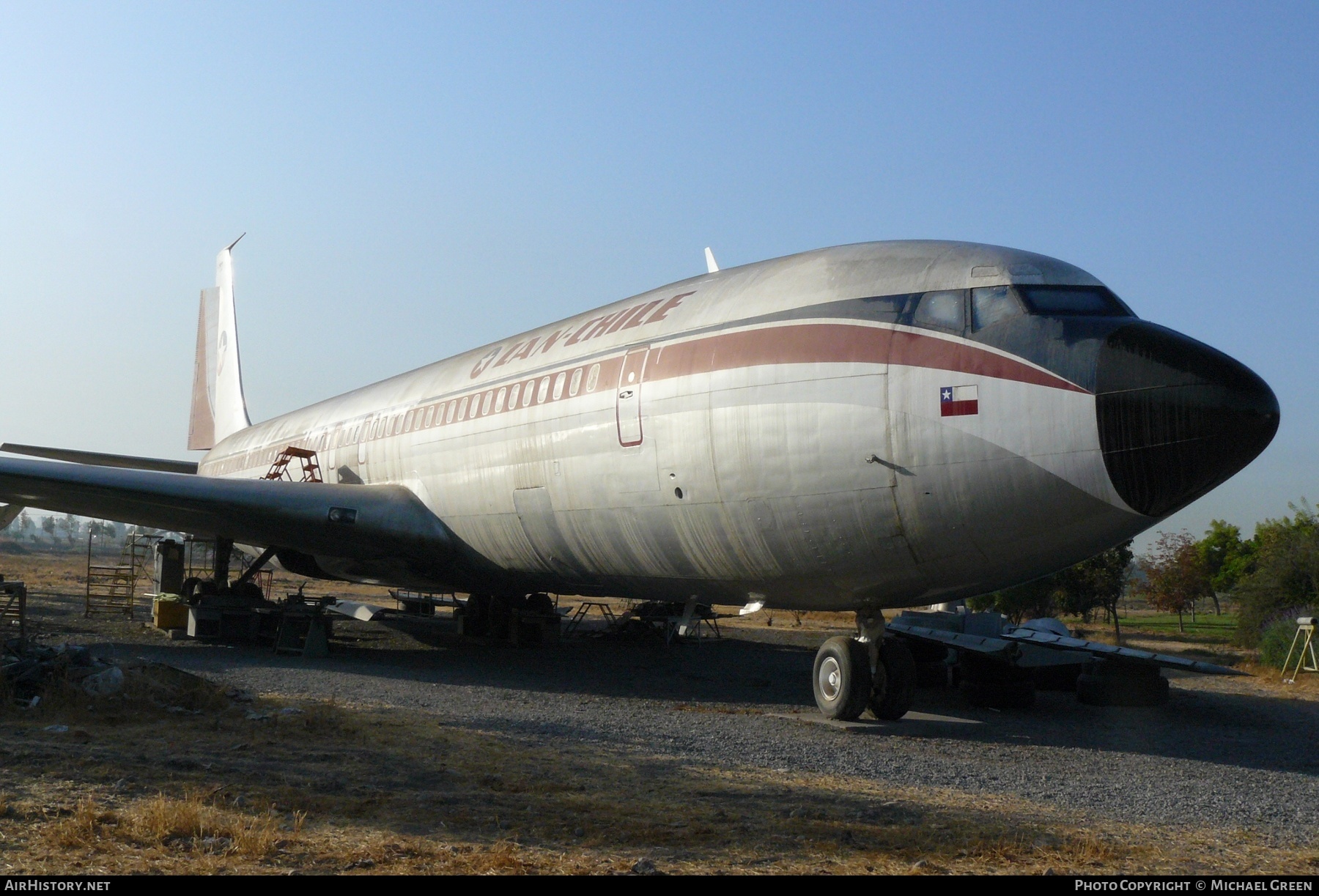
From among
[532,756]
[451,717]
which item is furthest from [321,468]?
[532,756]

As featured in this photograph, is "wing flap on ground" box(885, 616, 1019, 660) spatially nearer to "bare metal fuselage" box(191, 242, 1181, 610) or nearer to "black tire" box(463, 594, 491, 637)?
"bare metal fuselage" box(191, 242, 1181, 610)

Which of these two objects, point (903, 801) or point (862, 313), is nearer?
point (903, 801)

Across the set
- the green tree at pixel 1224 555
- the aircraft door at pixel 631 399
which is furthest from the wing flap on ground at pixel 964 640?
the green tree at pixel 1224 555

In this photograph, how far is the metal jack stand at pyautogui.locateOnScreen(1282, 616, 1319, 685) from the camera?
16891 mm

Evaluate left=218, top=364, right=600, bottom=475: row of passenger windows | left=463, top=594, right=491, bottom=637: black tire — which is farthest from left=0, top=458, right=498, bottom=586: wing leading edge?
left=463, top=594, right=491, bottom=637: black tire

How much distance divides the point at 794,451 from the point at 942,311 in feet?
5.83

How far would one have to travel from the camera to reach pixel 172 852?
4.92m

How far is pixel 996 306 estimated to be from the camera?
28.7 feet

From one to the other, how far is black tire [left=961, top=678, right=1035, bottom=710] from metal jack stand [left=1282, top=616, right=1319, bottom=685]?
272 inches

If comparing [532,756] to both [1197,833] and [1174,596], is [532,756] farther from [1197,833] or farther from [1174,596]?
[1174,596]

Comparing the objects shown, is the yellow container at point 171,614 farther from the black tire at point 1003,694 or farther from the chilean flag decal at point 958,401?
the chilean flag decal at point 958,401

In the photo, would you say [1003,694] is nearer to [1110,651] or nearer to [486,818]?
[1110,651]

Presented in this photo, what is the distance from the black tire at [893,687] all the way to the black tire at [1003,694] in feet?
8.71
